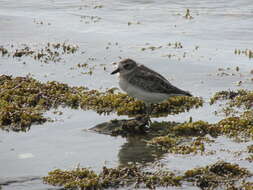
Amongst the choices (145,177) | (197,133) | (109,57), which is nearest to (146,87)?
(197,133)

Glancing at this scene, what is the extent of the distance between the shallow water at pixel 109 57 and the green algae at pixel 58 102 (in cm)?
35

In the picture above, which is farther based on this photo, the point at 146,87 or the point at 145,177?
the point at 146,87

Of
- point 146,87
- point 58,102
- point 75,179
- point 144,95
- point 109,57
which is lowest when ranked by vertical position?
point 75,179

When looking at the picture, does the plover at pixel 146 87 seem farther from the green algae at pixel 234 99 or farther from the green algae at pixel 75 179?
the green algae at pixel 75 179

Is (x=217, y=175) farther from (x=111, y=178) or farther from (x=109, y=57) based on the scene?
(x=109, y=57)

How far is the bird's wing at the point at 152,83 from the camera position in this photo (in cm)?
1213

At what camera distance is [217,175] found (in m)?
9.03

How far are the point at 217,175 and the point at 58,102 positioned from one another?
209 inches

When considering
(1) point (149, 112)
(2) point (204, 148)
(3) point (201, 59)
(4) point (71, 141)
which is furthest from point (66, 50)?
(2) point (204, 148)

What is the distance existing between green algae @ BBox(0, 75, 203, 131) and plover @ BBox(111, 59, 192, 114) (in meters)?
0.58

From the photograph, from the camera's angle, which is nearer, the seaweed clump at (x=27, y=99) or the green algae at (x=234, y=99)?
the seaweed clump at (x=27, y=99)

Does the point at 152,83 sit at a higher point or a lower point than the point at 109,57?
higher

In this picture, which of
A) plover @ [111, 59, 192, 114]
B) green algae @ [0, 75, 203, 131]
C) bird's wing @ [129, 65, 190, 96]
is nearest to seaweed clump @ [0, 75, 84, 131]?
green algae @ [0, 75, 203, 131]

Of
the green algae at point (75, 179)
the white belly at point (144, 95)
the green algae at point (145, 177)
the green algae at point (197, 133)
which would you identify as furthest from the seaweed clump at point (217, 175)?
the white belly at point (144, 95)
